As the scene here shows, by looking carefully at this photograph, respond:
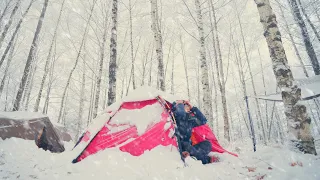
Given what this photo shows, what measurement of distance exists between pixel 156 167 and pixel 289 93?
2726mm

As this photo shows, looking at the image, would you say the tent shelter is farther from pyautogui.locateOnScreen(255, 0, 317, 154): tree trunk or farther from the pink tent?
pyautogui.locateOnScreen(255, 0, 317, 154): tree trunk

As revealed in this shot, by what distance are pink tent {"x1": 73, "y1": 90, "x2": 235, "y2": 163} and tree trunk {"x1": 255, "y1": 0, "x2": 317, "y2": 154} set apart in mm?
1780

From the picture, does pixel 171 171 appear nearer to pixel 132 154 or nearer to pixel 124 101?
pixel 132 154

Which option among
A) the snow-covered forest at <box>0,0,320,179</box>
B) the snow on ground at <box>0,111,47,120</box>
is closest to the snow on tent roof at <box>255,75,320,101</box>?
the snow-covered forest at <box>0,0,320,179</box>

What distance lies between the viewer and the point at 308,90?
6.16 metres

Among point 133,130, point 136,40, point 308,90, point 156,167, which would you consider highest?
point 136,40

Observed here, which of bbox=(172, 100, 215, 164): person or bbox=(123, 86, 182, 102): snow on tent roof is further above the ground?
bbox=(123, 86, 182, 102): snow on tent roof

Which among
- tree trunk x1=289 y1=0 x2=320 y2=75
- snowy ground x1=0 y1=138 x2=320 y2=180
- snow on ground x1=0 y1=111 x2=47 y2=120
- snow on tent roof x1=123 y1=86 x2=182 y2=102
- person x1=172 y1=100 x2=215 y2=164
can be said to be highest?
tree trunk x1=289 y1=0 x2=320 y2=75

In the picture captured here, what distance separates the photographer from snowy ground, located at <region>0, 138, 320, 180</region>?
316 cm

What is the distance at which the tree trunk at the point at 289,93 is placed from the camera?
3543mm

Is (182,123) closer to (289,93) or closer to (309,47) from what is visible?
(289,93)

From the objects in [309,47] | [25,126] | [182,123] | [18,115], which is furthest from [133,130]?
[309,47]

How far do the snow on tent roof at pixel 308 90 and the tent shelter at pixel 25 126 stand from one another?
6687mm

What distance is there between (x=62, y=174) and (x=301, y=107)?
4241mm
